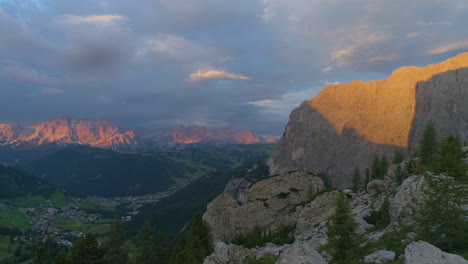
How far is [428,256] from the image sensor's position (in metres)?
21.5

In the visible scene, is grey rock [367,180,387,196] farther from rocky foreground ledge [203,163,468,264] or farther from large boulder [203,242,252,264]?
large boulder [203,242,252,264]

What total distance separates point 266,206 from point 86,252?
4940 cm

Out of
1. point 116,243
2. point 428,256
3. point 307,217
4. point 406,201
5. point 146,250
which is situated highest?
point 428,256

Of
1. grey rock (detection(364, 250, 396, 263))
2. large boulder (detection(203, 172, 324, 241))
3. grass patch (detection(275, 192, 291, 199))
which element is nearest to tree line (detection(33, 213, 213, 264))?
large boulder (detection(203, 172, 324, 241))

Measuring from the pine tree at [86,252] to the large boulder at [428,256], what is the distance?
7029cm

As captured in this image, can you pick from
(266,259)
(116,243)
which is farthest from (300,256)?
(116,243)

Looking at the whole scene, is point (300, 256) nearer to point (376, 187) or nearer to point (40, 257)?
point (376, 187)

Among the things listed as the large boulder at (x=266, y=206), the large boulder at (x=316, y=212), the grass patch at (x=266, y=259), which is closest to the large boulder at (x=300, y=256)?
the grass patch at (x=266, y=259)

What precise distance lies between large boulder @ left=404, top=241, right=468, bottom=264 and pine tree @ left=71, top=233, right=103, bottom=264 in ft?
231

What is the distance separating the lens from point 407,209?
39.3m

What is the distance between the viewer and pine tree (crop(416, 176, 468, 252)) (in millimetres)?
25391

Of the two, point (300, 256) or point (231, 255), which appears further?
point (231, 255)

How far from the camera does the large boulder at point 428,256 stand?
20719 mm

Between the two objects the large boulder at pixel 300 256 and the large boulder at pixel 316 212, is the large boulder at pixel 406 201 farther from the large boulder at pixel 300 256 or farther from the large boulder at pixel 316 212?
the large boulder at pixel 316 212
